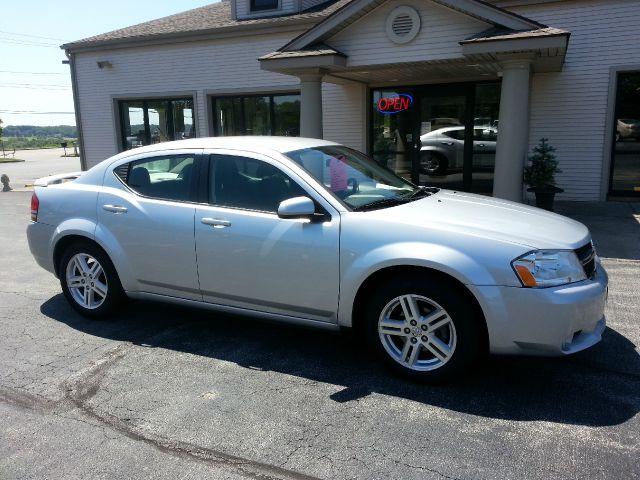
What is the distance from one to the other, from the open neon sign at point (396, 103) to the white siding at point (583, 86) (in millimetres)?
2777

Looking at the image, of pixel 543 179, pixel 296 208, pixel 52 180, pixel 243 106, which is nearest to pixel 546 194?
pixel 543 179

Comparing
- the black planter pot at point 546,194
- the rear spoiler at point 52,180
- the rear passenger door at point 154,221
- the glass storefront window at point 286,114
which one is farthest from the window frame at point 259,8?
the rear passenger door at point 154,221

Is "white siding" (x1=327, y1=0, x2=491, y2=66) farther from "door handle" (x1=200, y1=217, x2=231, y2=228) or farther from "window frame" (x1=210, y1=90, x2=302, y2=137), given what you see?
"door handle" (x1=200, y1=217, x2=231, y2=228)

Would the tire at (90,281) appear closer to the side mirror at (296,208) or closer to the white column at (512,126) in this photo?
the side mirror at (296,208)

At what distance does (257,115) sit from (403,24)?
240 inches

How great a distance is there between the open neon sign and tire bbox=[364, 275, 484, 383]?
9.79 metres

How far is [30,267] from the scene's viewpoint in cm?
717

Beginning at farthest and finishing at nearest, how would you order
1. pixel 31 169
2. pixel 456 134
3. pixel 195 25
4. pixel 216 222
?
1. pixel 31 169
2. pixel 195 25
3. pixel 456 134
4. pixel 216 222

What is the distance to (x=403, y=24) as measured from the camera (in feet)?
30.3

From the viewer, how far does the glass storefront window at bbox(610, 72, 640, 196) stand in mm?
10695

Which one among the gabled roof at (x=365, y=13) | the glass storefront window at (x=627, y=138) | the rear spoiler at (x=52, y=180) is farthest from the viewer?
the glass storefront window at (x=627, y=138)

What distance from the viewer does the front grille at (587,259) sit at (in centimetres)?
354

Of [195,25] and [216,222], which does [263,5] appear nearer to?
[195,25]

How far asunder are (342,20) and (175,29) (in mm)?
7148
